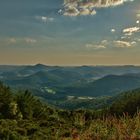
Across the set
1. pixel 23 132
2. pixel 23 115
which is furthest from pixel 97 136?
pixel 23 115

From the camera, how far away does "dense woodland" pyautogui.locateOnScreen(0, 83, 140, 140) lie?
26331 millimetres

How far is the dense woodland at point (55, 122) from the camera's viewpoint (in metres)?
26.3

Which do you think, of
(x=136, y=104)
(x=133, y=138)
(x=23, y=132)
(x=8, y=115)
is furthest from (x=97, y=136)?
(x=136, y=104)

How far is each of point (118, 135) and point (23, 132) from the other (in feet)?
75.7

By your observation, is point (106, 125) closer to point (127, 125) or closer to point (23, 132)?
point (127, 125)

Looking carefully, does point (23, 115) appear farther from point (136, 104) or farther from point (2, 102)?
point (136, 104)

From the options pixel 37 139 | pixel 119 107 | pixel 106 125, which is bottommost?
pixel 119 107

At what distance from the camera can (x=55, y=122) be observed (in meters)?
→ 67.7

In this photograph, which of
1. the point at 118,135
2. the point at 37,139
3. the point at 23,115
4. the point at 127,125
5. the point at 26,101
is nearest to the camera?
the point at 118,135

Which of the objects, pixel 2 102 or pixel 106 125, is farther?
pixel 2 102

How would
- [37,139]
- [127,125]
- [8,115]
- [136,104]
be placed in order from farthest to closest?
1. [136,104]
2. [8,115]
3. [37,139]
4. [127,125]

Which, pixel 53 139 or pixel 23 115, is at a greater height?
pixel 53 139

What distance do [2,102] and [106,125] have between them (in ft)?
268

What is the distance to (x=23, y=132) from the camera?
45.7m
